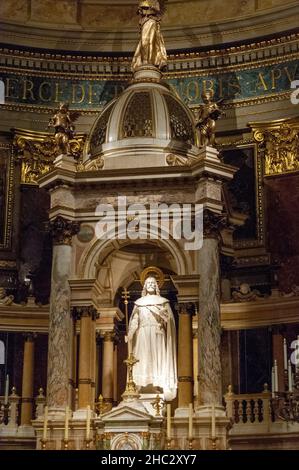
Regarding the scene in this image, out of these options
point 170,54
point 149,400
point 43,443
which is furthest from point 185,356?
point 170,54

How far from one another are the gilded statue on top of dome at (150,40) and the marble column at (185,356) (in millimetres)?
4680

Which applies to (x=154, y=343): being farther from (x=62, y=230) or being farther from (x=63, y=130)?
(x=63, y=130)

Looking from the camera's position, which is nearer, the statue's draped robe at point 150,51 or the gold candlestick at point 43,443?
the gold candlestick at point 43,443

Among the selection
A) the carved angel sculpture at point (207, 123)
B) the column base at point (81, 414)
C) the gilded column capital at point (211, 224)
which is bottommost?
the column base at point (81, 414)

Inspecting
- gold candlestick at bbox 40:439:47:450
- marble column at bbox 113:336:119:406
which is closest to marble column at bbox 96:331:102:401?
marble column at bbox 113:336:119:406

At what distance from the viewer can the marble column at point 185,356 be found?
54.4ft

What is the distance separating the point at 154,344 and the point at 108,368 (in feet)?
4.21

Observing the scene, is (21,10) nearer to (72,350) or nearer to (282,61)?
(282,61)

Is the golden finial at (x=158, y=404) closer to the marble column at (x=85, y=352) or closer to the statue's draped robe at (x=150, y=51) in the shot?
the marble column at (x=85, y=352)

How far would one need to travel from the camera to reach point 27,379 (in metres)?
19.1

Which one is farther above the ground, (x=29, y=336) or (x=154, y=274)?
(x=154, y=274)

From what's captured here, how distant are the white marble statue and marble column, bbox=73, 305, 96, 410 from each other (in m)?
0.62

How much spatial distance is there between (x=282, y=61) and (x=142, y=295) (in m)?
5.92

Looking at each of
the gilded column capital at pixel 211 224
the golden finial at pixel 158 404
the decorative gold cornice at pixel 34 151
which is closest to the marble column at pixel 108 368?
the golden finial at pixel 158 404
